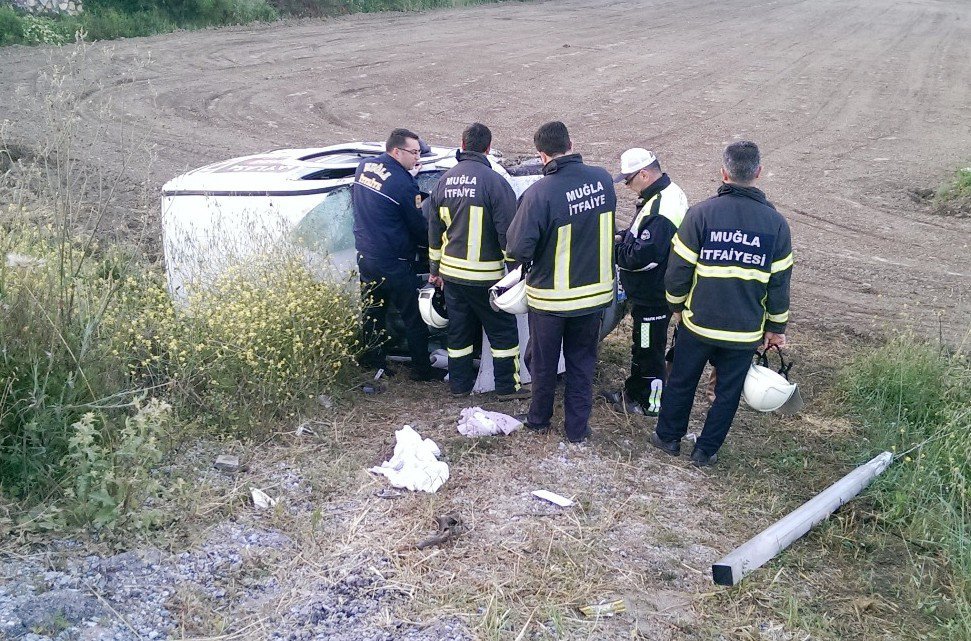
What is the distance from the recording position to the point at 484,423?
5.58 meters

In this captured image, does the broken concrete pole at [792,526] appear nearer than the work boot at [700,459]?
Yes

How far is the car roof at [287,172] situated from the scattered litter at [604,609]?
12.0 ft

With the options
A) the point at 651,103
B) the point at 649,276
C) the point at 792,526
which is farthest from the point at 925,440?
the point at 651,103

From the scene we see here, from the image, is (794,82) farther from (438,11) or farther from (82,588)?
(82,588)

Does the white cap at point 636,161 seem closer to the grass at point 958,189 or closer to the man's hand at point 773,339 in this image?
the man's hand at point 773,339

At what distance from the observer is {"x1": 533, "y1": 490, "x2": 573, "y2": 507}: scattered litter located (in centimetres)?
473

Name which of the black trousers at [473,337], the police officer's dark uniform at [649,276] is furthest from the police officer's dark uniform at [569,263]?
the black trousers at [473,337]

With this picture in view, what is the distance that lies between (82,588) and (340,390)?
2.57 m

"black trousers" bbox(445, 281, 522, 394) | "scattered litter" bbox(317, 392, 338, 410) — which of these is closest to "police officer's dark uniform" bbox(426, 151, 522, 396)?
"black trousers" bbox(445, 281, 522, 394)

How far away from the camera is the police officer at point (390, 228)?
614 centimetres

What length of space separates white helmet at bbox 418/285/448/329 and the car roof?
1040mm

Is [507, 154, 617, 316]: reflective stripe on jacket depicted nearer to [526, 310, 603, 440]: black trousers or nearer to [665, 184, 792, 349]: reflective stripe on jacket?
[526, 310, 603, 440]: black trousers

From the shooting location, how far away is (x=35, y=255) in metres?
5.23

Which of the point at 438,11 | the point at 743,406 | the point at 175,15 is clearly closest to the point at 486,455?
the point at 743,406
